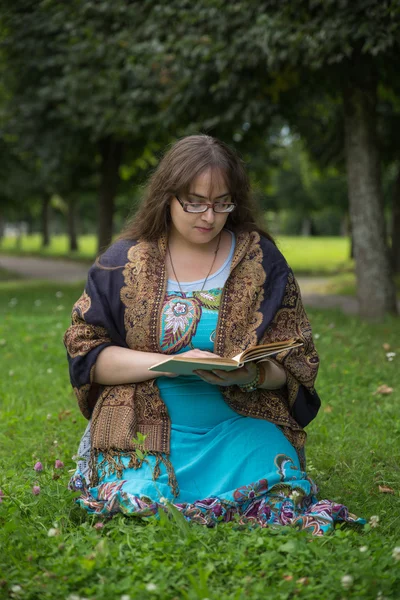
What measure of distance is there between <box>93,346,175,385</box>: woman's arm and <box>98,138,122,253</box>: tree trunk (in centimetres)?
1427

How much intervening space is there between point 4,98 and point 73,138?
8.48ft

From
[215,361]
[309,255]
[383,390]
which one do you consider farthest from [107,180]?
[309,255]

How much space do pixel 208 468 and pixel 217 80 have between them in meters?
8.21

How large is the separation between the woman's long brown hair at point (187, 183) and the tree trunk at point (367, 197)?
271 inches

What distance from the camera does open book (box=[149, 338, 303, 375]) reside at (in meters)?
2.92

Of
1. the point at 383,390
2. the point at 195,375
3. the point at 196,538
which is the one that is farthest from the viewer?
the point at 383,390

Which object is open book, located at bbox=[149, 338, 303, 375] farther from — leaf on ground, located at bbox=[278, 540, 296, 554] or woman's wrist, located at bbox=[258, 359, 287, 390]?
leaf on ground, located at bbox=[278, 540, 296, 554]

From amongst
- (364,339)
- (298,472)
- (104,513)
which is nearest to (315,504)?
(298,472)

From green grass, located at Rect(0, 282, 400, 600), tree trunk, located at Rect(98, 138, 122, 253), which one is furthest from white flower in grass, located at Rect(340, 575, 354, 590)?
tree trunk, located at Rect(98, 138, 122, 253)

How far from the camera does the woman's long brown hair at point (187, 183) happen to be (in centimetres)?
345

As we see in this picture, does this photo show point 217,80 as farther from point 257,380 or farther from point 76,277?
point 76,277

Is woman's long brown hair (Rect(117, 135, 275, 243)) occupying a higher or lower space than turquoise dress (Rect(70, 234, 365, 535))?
higher

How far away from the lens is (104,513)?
130 inches

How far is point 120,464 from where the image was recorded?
11.1 ft
